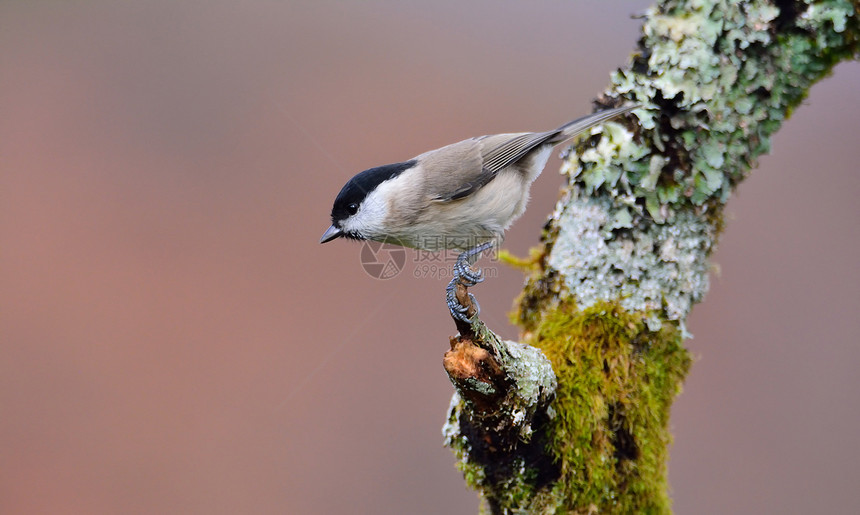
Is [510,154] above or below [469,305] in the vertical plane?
above

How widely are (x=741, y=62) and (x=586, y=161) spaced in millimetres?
710

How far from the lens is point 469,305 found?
2.07 metres

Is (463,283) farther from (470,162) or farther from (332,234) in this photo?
(470,162)

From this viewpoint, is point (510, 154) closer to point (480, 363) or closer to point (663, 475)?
point (480, 363)

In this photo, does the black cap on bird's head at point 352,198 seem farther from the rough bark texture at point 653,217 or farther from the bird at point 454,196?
the rough bark texture at point 653,217

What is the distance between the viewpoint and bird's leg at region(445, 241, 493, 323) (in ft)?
6.84

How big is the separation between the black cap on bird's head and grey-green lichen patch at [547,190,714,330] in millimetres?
866

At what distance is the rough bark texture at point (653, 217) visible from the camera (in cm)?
236

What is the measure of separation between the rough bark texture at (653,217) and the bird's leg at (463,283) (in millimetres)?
354

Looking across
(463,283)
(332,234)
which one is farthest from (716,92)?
(332,234)

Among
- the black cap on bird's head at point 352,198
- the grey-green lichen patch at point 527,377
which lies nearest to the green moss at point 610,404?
the grey-green lichen patch at point 527,377

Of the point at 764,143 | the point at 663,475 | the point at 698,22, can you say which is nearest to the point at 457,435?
the point at 663,475

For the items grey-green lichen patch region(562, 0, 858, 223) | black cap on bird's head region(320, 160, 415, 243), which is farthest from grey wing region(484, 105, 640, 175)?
black cap on bird's head region(320, 160, 415, 243)

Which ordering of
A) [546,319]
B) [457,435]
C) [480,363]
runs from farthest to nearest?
1. [546,319]
2. [457,435]
3. [480,363]
